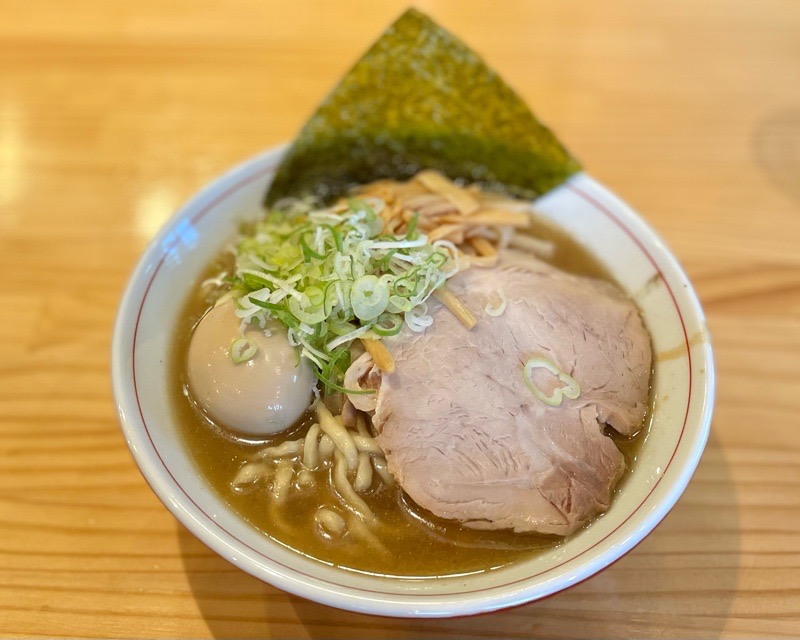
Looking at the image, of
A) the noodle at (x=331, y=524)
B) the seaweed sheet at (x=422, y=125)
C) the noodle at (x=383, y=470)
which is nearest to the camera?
the noodle at (x=331, y=524)

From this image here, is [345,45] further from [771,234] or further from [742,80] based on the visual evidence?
[771,234]

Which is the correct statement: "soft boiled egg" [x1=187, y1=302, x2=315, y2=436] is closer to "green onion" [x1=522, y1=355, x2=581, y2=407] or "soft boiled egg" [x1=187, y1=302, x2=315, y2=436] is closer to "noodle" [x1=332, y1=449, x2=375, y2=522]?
"noodle" [x1=332, y1=449, x2=375, y2=522]

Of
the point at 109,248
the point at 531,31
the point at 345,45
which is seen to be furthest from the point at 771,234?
the point at 109,248

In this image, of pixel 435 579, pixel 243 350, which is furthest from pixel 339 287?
pixel 435 579

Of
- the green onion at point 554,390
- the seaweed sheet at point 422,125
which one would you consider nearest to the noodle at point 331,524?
the green onion at point 554,390

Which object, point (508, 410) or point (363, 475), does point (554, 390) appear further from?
point (363, 475)

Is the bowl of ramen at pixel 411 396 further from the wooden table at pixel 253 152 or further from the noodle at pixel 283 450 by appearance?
the wooden table at pixel 253 152
